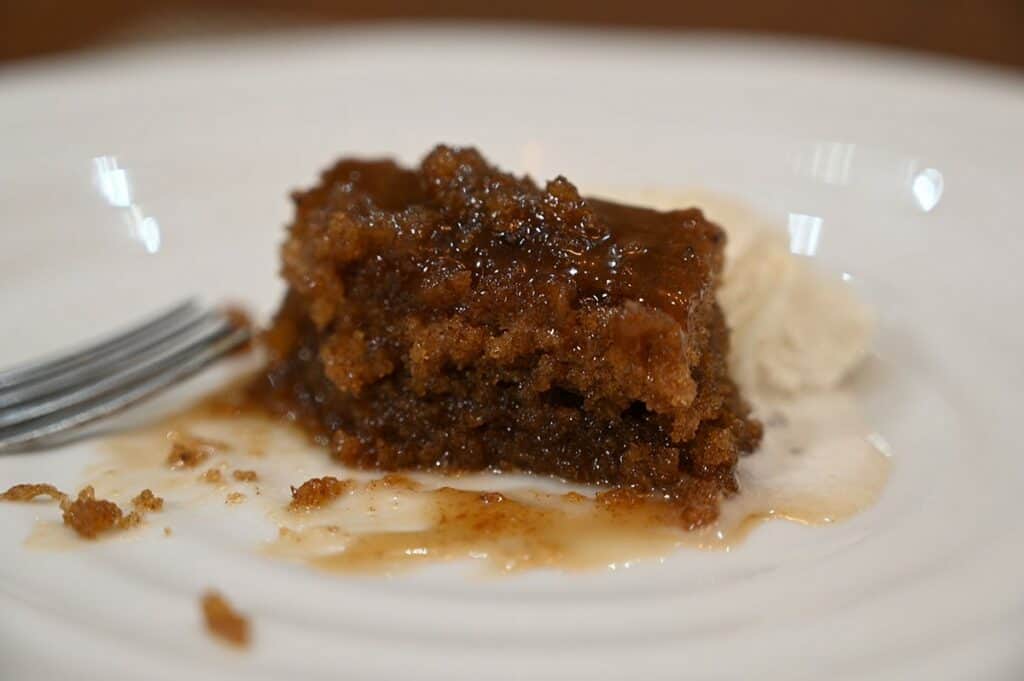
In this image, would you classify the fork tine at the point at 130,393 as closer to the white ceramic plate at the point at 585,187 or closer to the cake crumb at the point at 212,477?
A: the white ceramic plate at the point at 585,187

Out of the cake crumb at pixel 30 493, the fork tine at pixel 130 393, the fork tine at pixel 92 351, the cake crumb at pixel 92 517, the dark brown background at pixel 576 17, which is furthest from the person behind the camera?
the dark brown background at pixel 576 17

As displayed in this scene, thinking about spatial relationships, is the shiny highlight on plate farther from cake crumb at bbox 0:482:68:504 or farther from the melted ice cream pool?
cake crumb at bbox 0:482:68:504

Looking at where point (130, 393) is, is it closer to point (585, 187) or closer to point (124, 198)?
point (124, 198)

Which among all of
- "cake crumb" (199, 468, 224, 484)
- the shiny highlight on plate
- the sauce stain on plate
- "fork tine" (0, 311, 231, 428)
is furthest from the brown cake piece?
the shiny highlight on plate

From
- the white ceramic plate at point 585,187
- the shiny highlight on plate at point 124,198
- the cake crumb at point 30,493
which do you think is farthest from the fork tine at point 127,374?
the shiny highlight on plate at point 124,198

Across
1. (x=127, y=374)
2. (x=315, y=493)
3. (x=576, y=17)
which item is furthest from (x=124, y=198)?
(x=576, y=17)

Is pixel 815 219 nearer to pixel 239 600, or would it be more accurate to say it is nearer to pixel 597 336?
pixel 597 336

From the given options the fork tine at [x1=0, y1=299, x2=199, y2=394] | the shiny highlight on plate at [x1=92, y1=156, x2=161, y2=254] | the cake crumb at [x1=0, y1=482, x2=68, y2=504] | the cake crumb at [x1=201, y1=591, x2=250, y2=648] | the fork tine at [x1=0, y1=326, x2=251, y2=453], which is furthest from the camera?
the shiny highlight on plate at [x1=92, y1=156, x2=161, y2=254]
